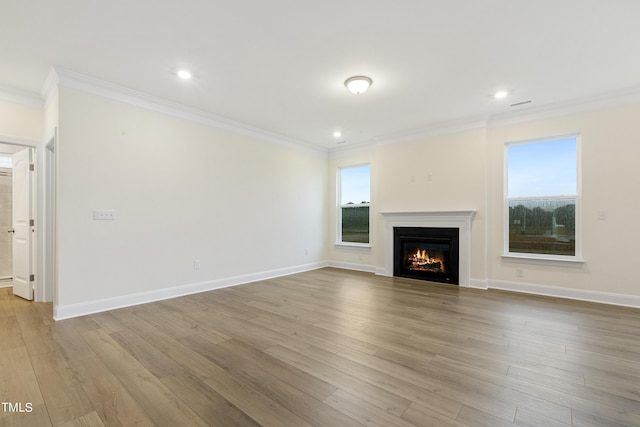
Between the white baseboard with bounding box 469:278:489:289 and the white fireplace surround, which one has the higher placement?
the white fireplace surround

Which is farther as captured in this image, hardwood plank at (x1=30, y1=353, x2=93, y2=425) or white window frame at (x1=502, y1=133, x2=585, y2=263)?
white window frame at (x1=502, y1=133, x2=585, y2=263)

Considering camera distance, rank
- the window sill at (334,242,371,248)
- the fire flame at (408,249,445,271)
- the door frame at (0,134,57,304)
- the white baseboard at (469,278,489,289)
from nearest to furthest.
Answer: the door frame at (0,134,57,304)
the white baseboard at (469,278,489,289)
the fire flame at (408,249,445,271)
the window sill at (334,242,371,248)

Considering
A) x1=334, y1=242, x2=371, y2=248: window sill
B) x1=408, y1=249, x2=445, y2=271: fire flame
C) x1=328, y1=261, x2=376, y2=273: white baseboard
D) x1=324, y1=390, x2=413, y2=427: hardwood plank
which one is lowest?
x1=328, y1=261, x2=376, y2=273: white baseboard

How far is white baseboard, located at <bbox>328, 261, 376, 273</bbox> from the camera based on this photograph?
6262mm

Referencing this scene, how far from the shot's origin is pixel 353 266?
21.5 feet

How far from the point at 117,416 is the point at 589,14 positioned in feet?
14.6

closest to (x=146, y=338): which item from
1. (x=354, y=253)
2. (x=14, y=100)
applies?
(x=14, y=100)

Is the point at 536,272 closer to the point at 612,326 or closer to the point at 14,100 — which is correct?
the point at 612,326

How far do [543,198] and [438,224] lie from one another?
5.18 feet

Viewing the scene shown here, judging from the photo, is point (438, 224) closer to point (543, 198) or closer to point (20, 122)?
point (543, 198)

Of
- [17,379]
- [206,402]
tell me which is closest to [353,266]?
[206,402]

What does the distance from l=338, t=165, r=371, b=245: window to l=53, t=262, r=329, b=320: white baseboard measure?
1.80 meters

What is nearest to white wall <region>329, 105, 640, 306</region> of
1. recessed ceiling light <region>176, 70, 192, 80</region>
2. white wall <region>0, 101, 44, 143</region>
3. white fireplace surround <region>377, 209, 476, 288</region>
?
white fireplace surround <region>377, 209, 476, 288</region>

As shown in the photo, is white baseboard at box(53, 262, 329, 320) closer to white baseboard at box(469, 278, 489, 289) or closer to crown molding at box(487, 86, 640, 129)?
white baseboard at box(469, 278, 489, 289)
